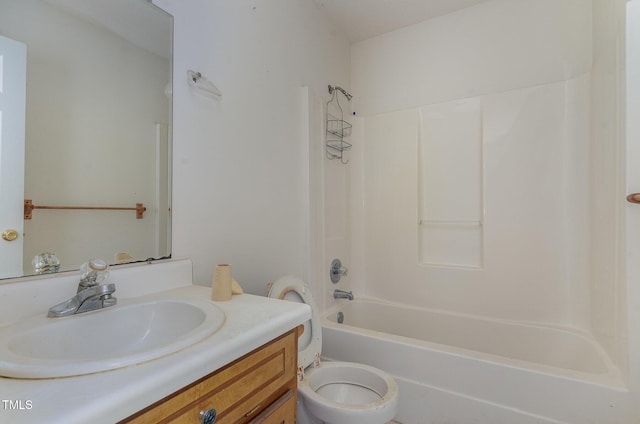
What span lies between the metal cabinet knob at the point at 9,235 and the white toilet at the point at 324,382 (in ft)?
2.87

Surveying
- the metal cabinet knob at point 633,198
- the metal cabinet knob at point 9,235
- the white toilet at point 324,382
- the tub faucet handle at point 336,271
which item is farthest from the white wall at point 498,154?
the metal cabinet knob at point 9,235

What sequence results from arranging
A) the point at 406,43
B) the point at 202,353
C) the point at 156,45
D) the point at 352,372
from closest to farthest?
the point at 202,353 → the point at 156,45 → the point at 352,372 → the point at 406,43

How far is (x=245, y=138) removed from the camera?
1524 mm

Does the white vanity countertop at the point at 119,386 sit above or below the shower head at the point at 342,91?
below

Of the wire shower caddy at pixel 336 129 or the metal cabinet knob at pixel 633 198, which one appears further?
the wire shower caddy at pixel 336 129

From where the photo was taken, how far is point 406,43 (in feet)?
7.86

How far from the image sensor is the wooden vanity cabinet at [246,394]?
544 millimetres

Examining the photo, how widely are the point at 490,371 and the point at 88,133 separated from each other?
1.86m

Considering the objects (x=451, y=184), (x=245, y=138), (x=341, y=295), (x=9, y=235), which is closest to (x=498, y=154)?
(x=451, y=184)

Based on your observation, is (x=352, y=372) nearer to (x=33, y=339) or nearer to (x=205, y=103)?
(x=33, y=339)

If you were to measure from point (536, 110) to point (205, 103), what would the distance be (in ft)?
6.56

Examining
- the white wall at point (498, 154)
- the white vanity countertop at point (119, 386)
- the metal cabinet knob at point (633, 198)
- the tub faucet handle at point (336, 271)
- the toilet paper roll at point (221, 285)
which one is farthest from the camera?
the tub faucet handle at point (336, 271)

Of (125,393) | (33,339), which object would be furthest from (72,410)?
(33,339)

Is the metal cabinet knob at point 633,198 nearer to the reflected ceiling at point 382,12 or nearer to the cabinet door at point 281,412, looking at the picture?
the cabinet door at point 281,412
